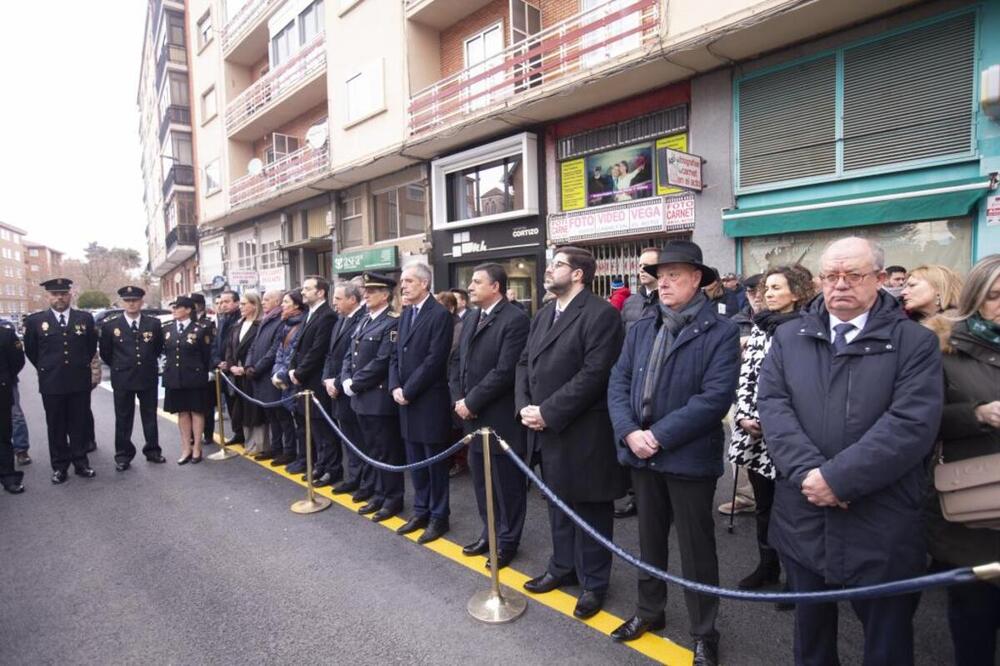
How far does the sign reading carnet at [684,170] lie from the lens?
8.88 meters

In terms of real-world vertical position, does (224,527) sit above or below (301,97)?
below

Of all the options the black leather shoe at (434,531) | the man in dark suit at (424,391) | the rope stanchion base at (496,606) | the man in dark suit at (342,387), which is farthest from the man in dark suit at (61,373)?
the rope stanchion base at (496,606)

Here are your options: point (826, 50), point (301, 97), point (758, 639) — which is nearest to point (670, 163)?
point (826, 50)

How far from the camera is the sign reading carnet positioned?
8875 millimetres

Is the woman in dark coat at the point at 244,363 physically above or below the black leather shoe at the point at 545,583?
above

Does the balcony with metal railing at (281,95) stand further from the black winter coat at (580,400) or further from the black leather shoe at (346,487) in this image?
the black winter coat at (580,400)

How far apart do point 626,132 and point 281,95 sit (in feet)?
44.8

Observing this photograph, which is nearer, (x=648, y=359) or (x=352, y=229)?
(x=648, y=359)

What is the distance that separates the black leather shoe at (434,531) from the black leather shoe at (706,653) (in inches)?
86.5

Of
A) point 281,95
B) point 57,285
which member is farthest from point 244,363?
point 281,95

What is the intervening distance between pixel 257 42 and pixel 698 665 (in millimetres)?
25132

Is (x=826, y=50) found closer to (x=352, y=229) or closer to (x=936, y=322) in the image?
(x=936, y=322)

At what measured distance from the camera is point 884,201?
25.1 feet

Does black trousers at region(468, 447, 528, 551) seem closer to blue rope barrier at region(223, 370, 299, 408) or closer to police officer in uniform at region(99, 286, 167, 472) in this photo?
blue rope barrier at region(223, 370, 299, 408)
